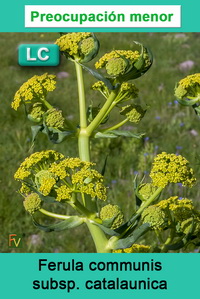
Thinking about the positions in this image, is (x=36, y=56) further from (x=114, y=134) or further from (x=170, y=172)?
(x=170, y=172)

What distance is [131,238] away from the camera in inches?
68.9

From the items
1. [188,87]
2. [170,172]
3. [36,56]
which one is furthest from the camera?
[36,56]

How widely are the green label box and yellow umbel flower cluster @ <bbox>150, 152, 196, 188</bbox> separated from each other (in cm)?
82

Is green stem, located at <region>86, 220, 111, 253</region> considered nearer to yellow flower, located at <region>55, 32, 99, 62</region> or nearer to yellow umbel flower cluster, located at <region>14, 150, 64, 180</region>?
yellow umbel flower cluster, located at <region>14, 150, 64, 180</region>

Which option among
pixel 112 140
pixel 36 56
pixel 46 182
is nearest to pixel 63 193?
pixel 46 182

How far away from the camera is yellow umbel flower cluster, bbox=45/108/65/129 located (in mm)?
1853

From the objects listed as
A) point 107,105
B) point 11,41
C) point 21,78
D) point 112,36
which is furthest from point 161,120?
point 107,105

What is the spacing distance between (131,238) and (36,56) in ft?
3.69

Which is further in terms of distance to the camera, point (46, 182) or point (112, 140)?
point (112, 140)

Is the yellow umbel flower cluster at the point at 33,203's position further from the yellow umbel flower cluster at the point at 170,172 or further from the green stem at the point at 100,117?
the yellow umbel flower cluster at the point at 170,172

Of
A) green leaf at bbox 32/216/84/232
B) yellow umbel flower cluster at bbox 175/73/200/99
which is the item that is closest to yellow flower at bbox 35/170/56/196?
green leaf at bbox 32/216/84/232

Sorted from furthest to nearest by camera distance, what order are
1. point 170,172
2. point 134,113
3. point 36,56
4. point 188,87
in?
point 36,56, point 188,87, point 134,113, point 170,172

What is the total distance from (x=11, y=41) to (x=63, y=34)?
21.0 feet

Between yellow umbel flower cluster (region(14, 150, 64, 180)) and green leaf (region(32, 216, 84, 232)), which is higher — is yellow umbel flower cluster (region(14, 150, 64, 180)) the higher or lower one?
the higher one
